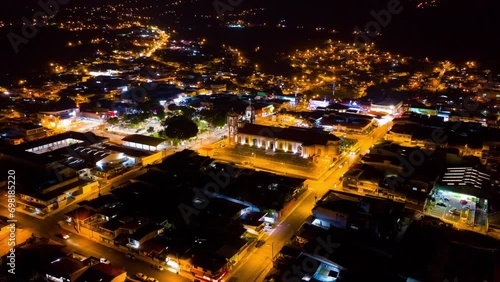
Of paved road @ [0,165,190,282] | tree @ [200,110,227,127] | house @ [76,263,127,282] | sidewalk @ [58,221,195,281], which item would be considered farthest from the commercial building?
house @ [76,263,127,282]

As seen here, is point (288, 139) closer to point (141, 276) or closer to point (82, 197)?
point (82, 197)

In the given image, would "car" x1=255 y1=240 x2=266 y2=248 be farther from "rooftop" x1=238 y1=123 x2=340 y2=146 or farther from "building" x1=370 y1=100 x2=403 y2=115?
"building" x1=370 y1=100 x2=403 y2=115

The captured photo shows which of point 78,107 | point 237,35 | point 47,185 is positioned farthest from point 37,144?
point 237,35

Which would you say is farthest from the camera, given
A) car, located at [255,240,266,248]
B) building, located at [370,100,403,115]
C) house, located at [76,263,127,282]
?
building, located at [370,100,403,115]

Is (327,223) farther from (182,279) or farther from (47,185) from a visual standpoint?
(47,185)

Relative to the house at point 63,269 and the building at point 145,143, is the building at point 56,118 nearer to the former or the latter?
the building at point 145,143

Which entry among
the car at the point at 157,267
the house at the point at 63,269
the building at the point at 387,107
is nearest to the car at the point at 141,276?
the car at the point at 157,267
